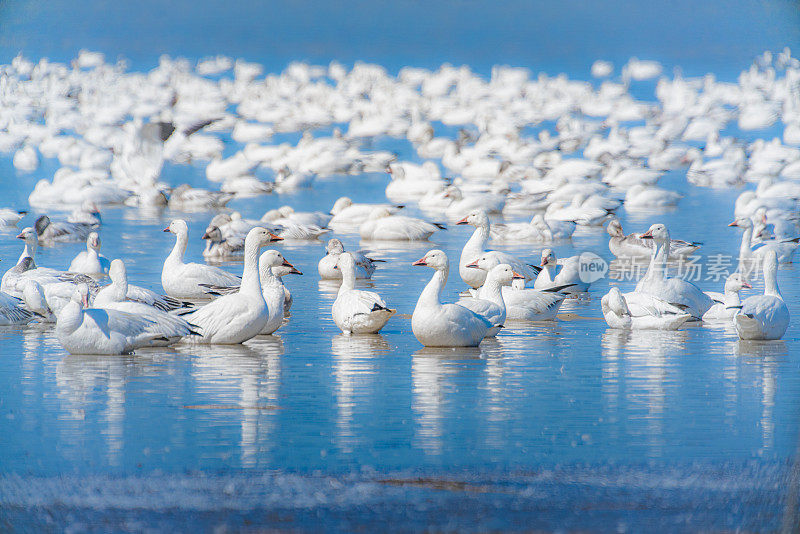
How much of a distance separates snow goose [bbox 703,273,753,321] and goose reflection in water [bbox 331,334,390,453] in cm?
294

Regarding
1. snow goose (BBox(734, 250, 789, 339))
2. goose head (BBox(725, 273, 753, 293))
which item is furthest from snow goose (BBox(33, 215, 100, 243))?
snow goose (BBox(734, 250, 789, 339))

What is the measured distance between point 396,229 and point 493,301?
6.44 meters

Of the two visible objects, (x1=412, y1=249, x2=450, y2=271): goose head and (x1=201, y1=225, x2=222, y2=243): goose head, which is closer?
(x1=412, y1=249, x2=450, y2=271): goose head

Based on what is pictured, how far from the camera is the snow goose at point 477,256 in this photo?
1110 centimetres

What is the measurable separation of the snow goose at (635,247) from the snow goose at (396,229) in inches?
99.4

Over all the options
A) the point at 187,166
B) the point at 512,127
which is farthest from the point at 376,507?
the point at 512,127

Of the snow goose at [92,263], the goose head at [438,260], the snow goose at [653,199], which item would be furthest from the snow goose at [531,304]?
the snow goose at [653,199]

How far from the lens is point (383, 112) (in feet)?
120

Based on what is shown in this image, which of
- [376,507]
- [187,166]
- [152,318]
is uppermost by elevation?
[187,166]

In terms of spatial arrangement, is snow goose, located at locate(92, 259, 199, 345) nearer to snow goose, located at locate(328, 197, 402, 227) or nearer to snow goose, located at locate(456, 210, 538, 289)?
snow goose, located at locate(456, 210, 538, 289)

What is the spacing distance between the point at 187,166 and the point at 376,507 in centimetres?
2356

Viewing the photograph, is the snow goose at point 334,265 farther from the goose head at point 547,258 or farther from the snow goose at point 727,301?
the snow goose at point 727,301

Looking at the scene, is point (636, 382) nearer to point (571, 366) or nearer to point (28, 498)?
point (571, 366)

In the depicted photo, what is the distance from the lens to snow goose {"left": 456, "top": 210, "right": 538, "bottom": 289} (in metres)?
11.1
